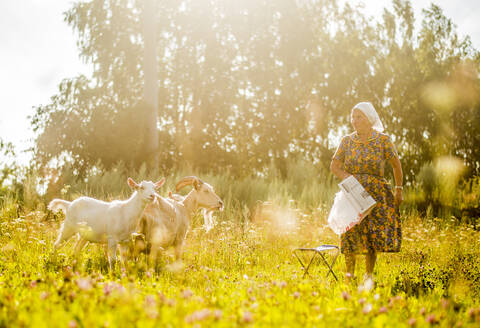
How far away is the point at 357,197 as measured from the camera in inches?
200

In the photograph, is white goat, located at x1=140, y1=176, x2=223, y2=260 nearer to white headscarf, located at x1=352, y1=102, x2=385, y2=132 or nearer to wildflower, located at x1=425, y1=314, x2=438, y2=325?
white headscarf, located at x1=352, y1=102, x2=385, y2=132

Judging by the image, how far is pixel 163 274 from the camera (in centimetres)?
511

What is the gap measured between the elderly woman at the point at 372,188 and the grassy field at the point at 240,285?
47 cm

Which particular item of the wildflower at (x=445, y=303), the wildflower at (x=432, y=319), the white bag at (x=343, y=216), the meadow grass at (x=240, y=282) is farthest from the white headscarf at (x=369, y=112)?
the wildflower at (x=432, y=319)

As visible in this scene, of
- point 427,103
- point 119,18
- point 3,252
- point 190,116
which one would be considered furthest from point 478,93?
point 3,252

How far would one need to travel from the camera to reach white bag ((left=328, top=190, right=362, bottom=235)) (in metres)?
5.14

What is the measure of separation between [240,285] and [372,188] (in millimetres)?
2106

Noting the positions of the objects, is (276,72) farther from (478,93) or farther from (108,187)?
(108,187)

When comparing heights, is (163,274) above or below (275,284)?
below

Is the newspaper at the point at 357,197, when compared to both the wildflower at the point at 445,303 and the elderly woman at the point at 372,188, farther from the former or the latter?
the wildflower at the point at 445,303

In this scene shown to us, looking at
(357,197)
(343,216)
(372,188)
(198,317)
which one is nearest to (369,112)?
(372,188)

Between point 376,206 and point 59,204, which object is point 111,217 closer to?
point 59,204

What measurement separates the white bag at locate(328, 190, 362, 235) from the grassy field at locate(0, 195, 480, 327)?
2.27 ft

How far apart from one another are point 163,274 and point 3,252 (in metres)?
2.43
